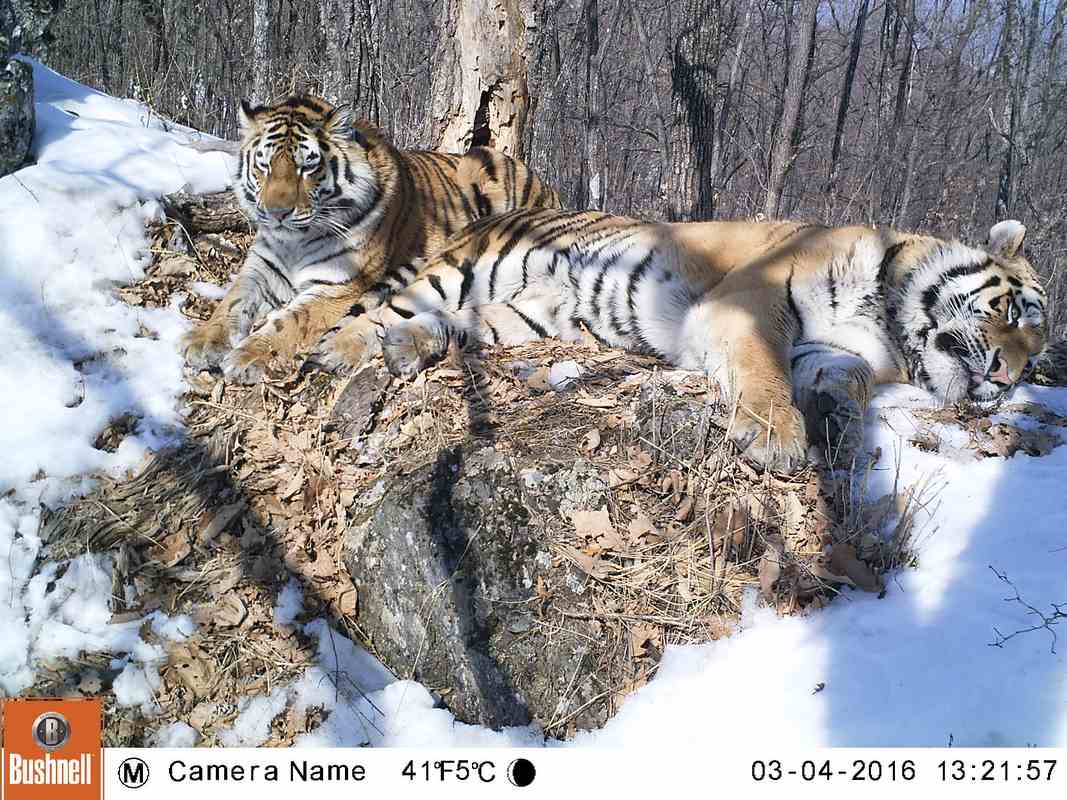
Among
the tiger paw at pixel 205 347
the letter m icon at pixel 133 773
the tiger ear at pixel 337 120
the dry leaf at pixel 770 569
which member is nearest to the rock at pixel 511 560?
the dry leaf at pixel 770 569

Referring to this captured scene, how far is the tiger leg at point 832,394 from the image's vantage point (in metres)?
3.06

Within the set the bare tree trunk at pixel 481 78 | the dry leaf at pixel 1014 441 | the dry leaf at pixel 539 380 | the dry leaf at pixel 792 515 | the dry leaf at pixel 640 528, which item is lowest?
the dry leaf at pixel 640 528

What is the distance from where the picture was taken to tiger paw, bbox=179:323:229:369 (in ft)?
11.7

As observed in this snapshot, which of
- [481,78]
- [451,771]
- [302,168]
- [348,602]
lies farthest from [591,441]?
[481,78]

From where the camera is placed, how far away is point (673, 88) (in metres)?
6.77

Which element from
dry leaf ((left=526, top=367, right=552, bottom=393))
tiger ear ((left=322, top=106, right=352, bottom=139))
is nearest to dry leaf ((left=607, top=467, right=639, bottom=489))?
dry leaf ((left=526, top=367, right=552, bottom=393))

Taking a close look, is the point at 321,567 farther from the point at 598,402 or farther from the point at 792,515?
the point at 792,515

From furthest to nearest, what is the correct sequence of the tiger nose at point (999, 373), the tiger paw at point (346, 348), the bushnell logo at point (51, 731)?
the tiger paw at point (346, 348), the tiger nose at point (999, 373), the bushnell logo at point (51, 731)

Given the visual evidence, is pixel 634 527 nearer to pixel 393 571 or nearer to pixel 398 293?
pixel 393 571

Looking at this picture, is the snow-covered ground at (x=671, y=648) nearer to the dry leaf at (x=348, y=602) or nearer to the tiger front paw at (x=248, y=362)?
the dry leaf at (x=348, y=602)

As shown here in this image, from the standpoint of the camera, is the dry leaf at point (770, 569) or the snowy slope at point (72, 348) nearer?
the dry leaf at point (770, 569)

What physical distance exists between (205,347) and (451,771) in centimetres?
241

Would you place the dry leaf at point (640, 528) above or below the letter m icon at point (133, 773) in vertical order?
above

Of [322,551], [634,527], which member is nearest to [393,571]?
[322,551]
